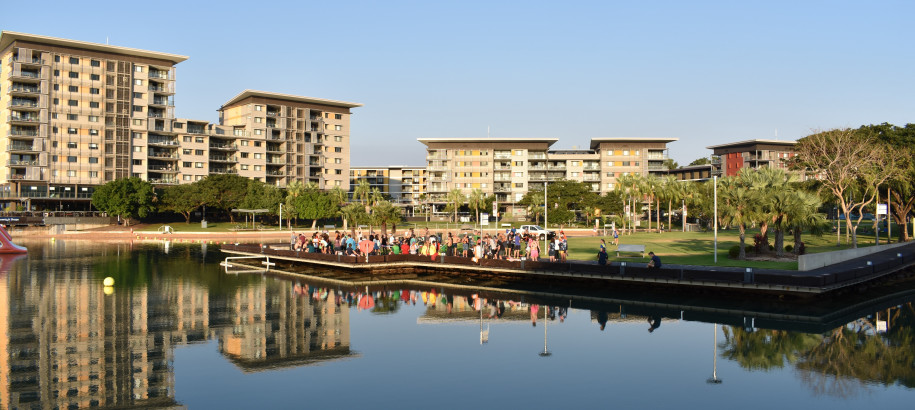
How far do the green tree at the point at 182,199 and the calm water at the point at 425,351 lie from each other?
65776mm

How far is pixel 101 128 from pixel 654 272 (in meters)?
103

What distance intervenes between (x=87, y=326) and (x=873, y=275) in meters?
37.5

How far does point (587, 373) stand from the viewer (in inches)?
786

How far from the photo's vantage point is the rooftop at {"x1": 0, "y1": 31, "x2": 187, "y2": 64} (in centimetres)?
10112

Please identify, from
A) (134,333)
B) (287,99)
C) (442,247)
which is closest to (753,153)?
(287,99)

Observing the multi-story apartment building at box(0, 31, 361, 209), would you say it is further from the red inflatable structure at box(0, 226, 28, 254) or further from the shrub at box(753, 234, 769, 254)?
the shrub at box(753, 234, 769, 254)

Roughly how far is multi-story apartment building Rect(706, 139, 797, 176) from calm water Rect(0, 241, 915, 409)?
4910 inches

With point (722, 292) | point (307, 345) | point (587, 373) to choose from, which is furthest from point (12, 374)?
point (722, 292)

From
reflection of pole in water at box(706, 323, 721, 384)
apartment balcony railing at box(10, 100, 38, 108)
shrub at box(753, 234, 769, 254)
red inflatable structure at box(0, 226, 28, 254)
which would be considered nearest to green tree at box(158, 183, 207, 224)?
apartment balcony railing at box(10, 100, 38, 108)

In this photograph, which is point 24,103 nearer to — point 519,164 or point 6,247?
point 6,247

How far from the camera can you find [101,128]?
10862cm

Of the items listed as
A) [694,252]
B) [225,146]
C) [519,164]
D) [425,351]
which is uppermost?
[225,146]

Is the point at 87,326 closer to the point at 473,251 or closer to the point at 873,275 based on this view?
the point at 473,251

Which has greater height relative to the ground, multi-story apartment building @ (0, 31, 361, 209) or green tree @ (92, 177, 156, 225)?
multi-story apartment building @ (0, 31, 361, 209)
